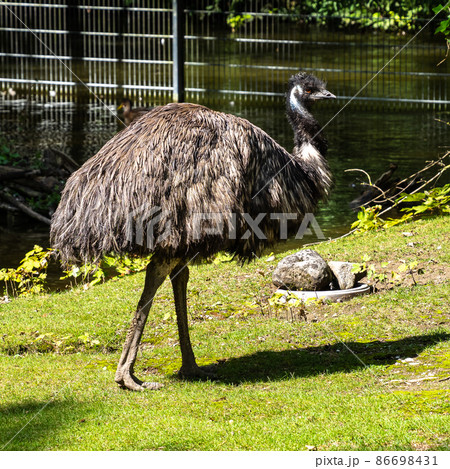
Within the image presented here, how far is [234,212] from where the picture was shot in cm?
637

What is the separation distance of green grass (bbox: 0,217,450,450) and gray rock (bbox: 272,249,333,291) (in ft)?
0.97

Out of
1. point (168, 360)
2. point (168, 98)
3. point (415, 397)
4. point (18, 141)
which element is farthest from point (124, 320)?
point (168, 98)

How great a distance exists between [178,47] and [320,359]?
12.6 m

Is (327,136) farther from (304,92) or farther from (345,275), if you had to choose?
(304,92)

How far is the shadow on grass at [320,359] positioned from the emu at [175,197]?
1.10 feet

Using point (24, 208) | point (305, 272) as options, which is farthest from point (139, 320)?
point (24, 208)

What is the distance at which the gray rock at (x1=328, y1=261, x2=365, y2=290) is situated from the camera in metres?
8.88

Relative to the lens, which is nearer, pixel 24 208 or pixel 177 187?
pixel 177 187

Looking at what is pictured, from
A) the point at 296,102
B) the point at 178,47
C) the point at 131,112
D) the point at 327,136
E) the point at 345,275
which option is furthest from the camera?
the point at 178,47

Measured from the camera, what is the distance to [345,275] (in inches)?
351

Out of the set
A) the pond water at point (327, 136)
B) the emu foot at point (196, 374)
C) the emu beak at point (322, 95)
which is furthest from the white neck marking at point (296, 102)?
the pond water at point (327, 136)

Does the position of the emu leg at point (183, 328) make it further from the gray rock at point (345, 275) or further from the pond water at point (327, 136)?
the pond water at point (327, 136)

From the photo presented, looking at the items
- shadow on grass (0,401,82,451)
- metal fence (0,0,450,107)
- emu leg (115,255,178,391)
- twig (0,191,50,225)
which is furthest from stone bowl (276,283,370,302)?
metal fence (0,0,450,107)

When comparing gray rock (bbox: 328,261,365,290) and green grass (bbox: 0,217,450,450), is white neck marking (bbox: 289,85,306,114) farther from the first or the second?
gray rock (bbox: 328,261,365,290)
